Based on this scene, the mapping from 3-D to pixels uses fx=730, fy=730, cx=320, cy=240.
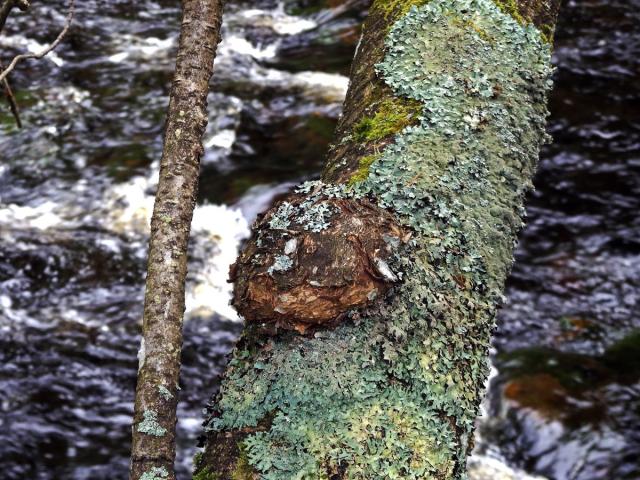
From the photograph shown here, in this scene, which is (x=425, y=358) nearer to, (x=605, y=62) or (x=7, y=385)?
(x=7, y=385)

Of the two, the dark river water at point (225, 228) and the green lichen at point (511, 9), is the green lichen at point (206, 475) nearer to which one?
the green lichen at point (511, 9)

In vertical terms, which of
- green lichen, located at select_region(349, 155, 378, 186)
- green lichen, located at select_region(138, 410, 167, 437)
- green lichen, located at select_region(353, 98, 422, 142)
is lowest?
green lichen, located at select_region(138, 410, 167, 437)

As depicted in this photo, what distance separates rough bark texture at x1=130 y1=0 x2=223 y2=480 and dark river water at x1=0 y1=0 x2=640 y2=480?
131 inches

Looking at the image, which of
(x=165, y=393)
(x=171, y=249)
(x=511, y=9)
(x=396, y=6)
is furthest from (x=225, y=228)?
(x=165, y=393)

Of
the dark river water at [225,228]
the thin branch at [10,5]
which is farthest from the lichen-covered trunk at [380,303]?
the dark river water at [225,228]

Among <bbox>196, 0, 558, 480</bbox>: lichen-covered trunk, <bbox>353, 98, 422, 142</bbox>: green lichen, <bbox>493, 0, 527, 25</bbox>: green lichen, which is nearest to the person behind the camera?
<bbox>196, 0, 558, 480</bbox>: lichen-covered trunk

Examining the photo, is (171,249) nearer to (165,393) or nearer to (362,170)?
(165,393)

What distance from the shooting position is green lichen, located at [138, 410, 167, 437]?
115 cm

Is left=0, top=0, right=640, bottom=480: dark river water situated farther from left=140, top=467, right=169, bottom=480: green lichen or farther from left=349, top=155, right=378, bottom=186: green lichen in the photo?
left=140, top=467, right=169, bottom=480: green lichen

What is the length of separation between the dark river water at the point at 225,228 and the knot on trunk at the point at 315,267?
3323 millimetres

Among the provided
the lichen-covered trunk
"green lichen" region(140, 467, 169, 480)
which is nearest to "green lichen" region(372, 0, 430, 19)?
the lichen-covered trunk

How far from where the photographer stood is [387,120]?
144 cm

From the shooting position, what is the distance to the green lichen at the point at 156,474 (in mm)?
1123

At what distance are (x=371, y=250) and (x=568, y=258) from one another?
4.59 m
